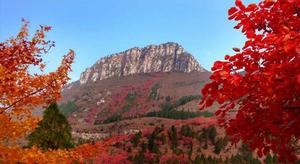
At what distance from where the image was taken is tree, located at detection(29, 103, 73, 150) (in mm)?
28141

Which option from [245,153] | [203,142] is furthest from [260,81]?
[203,142]

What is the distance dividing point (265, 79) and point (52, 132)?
1040 inches

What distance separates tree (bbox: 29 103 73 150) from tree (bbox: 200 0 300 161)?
24.2 metres

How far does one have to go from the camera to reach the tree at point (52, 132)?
2814 cm

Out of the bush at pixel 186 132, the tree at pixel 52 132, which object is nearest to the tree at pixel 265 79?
the tree at pixel 52 132

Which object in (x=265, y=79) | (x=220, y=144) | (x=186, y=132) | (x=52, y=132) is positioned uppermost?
(x=265, y=79)

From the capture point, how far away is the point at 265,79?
4.72 m

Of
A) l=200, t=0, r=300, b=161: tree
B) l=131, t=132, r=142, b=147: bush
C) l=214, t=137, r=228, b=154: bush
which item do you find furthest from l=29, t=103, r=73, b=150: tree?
l=131, t=132, r=142, b=147: bush

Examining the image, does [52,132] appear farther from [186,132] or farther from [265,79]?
[186,132]

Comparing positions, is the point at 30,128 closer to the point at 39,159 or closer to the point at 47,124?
the point at 39,159

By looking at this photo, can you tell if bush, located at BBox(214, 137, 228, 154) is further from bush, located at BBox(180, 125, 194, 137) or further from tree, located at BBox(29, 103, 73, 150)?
tree, located at BBox(29, 103, 73, 150)

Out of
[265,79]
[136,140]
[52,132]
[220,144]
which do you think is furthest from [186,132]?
[265,79]

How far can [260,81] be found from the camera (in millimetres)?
4980

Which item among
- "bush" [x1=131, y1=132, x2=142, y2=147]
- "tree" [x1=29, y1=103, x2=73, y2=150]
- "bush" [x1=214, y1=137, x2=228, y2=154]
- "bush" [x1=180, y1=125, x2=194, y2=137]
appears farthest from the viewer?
"bush" [x1=180, y1=125, x2=194, y2=137]
